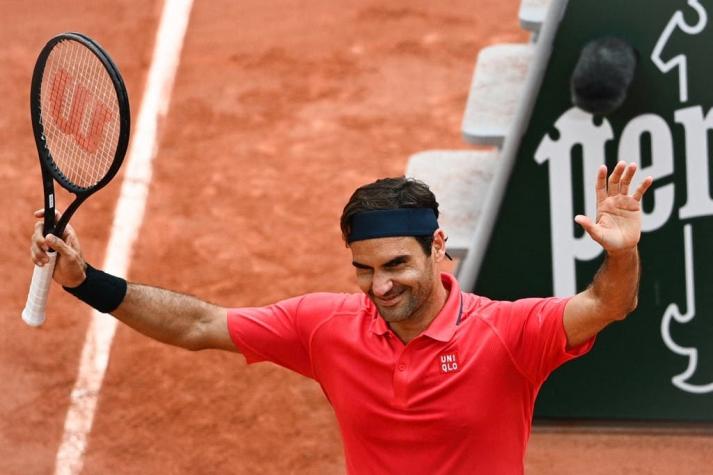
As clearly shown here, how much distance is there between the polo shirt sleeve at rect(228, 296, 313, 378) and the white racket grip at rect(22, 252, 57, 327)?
0.65 metres

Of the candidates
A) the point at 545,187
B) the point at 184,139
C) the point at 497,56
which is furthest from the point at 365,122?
the point at 545,187

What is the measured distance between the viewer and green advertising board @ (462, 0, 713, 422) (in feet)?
22.6

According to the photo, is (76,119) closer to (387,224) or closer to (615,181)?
(387,224)

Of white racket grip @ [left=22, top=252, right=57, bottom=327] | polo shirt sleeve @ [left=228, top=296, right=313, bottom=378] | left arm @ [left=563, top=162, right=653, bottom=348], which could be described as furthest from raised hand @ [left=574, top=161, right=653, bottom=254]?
white racket grip @ [left=22, top=252, right=57, bottom=327]

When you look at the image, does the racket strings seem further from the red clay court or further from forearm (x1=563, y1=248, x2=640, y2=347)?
the red clay court

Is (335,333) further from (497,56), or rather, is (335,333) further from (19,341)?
(19,341)

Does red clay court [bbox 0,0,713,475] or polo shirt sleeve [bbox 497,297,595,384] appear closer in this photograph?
polo shirt sleeve [bbox 497,297,595,384]

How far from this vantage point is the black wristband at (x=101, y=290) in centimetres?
493

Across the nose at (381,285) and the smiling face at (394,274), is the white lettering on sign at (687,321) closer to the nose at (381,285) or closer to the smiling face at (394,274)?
the smiling face at (394,274)

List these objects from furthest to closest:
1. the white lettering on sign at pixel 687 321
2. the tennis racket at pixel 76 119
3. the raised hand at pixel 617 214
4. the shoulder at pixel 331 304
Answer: the white lettering on sign at pixel 687 321 → the tennis racket at pixel 76 119 → the shoulder at pixel 331 304 → the raised hand at pixel 617 214

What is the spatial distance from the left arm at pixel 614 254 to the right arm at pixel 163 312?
1328mm

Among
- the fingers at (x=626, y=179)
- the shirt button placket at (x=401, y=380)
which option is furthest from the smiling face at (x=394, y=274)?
the fingers at (x=626, y=179)

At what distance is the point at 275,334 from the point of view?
5.06 meters

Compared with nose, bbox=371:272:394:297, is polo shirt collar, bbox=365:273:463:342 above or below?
below
